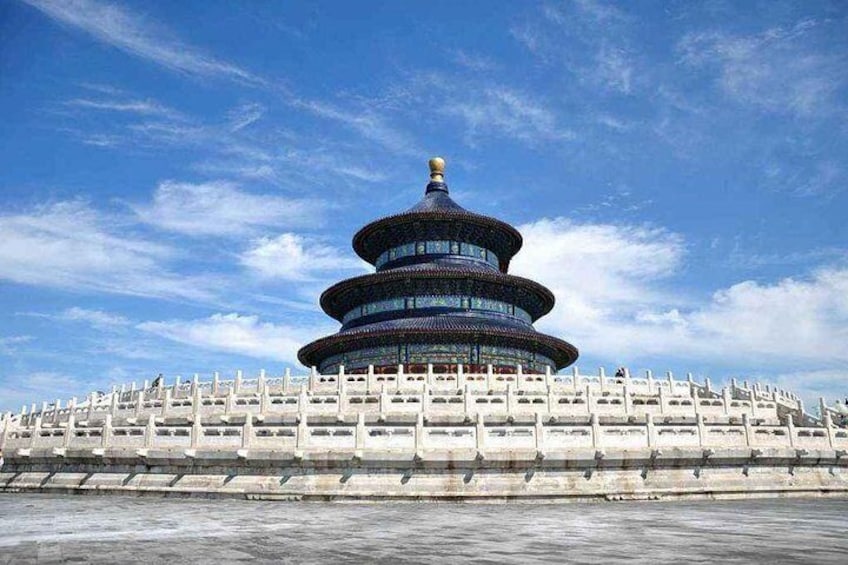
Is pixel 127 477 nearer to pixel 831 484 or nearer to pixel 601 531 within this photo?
pixel 601 531

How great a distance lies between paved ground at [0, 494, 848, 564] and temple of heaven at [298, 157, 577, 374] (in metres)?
24.4

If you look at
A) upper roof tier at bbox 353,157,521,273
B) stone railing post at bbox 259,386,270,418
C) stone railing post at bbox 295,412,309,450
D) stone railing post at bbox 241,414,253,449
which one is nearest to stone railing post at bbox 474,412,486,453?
stone railing post at bbox 295,412,309,450

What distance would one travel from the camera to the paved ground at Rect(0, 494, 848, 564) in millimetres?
8938

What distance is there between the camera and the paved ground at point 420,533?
894 centimetres

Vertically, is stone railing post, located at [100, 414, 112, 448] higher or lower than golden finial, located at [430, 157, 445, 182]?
lower

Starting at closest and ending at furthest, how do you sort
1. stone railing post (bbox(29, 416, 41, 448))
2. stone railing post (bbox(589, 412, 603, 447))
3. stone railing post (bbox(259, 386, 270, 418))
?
1. stone railing post (bbox(589, 412, 603, 447))
2. stone railing post (bbox(29, 416, 41, 448))
3. stone railing post (bbox(259, 386, 270, 418))

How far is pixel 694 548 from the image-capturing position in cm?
955

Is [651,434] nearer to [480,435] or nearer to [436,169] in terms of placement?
[480,435]

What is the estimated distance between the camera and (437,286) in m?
49.2

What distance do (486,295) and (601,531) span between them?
3788cm

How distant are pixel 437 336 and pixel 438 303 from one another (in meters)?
4.23

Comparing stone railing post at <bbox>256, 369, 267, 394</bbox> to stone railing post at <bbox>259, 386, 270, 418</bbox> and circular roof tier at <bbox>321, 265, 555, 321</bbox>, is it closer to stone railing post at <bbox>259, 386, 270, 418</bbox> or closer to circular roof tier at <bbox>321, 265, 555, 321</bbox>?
stone railing post at <bbox>259, 386, 270, 418</bbox>

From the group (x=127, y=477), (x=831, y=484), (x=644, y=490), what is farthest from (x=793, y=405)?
(x=127, y=477)

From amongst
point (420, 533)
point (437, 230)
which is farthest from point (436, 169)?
point (420, 533)
